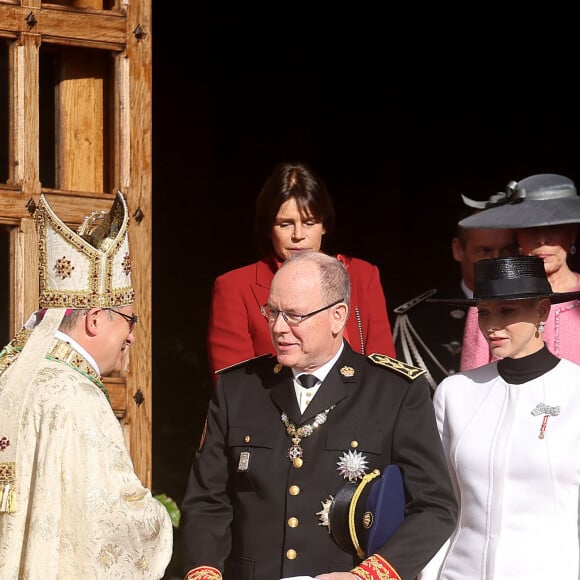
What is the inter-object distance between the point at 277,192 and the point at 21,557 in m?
1.73

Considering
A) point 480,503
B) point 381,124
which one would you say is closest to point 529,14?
point 381,124

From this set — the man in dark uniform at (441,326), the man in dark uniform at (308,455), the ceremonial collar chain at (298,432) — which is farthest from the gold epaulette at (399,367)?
the man in dark uniform at (441,326)

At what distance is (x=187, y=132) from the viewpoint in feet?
26.4

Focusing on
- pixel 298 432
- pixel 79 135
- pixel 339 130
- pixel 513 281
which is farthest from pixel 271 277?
pixel 339 130

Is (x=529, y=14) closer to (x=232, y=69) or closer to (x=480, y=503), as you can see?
(x=232, y=69)

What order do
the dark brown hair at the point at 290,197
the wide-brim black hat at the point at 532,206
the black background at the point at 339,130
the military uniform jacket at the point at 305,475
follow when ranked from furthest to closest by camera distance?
the black background at the point at 339,130 < the wide-brim black hat at the point at 532,206 < the dark brown hair at the point at 290,197 < the military uniform jacket at the point at 305,475

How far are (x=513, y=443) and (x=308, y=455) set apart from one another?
628 millimetres

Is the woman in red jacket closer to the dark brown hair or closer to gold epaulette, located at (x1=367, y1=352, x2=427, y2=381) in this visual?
the dark brown hair

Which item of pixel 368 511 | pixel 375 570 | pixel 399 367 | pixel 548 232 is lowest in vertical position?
pixel 375 570

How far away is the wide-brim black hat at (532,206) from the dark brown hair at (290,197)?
2.45 feet

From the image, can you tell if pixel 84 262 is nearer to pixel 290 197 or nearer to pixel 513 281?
pixel 290 197

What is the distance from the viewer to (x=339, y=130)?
27.2ft

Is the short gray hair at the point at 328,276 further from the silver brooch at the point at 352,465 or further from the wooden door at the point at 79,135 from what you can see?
the wooden door at the point at 79,135

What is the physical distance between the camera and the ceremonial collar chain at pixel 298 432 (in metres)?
4.36
